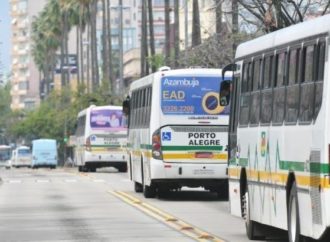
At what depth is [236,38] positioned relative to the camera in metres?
41.8

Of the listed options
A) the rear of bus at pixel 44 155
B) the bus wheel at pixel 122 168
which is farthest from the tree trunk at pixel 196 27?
the rear of bus at pixel 44 155

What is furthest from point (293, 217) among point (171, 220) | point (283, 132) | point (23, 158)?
point (23, 158)

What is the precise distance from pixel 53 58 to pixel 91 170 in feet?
259

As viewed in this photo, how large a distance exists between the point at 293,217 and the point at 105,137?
147ft

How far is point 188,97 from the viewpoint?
2981cm

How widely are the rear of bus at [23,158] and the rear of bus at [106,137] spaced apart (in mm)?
47349

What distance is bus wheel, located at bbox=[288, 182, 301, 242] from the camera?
15.6 metres

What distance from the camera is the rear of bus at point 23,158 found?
108988 millimetres

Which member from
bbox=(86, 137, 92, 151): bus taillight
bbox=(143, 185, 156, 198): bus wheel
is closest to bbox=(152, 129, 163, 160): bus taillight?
bbox=(143, 185, 156, 198): bus wheel

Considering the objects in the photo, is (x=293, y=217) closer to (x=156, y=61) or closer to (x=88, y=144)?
(x=88, y=144)

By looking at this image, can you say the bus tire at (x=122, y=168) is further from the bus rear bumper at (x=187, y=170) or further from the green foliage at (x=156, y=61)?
the bus rear bumper at (x=187, y=170)

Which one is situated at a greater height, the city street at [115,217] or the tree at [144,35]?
the tree at [144,35]

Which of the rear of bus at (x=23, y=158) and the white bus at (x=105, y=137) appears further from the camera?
the rear of bus at (x=23, y=158)

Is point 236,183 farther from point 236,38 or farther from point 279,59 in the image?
point 236,38
